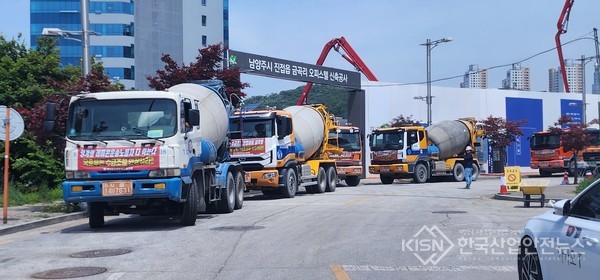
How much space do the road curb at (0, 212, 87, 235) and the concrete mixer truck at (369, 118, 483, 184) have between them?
2107 centimetres

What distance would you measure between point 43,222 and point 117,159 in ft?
11.6

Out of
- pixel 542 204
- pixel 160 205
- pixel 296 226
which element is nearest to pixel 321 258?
pixel 296 226

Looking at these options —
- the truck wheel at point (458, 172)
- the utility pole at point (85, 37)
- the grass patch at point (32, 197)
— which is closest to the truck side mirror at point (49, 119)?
the utility pole at point (85, 37)

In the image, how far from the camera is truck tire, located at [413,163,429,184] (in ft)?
120

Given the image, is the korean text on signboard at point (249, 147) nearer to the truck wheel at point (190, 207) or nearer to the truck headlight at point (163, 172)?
the truck wheel at point (190, 207)

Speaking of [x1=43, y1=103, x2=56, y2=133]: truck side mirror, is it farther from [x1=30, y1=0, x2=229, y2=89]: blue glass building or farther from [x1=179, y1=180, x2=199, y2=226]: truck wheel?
[x1=30, y1=0, x2=229, y2=89]: blue glass building

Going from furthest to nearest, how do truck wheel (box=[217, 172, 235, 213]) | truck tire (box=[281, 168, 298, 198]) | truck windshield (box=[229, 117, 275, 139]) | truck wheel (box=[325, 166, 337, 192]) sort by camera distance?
1. truck wheel (box=[325, 166, 337, 192])
2. truck tire (box=[281, 168, 298, 198])
3. truck windshield (box=[229, 117, 275, 139])
4. truck wheel (box=[217, 172, 235, 213])

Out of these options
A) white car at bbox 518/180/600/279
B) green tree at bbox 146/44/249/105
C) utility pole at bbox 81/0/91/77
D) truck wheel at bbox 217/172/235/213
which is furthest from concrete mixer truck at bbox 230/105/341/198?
white car at bbox 518/180/600/279

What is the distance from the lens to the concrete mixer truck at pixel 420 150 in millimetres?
36406

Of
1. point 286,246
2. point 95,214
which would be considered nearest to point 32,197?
point 95,214

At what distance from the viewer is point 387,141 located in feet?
122

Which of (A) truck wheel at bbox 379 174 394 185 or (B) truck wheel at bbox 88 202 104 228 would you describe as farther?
(A) truck wheel at bbox 379 174 394 185

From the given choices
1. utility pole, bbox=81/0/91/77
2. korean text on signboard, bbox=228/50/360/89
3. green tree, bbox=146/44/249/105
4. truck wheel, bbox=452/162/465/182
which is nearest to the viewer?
utility pole, bbox=81/0/91/77

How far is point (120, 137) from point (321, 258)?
223 inches
